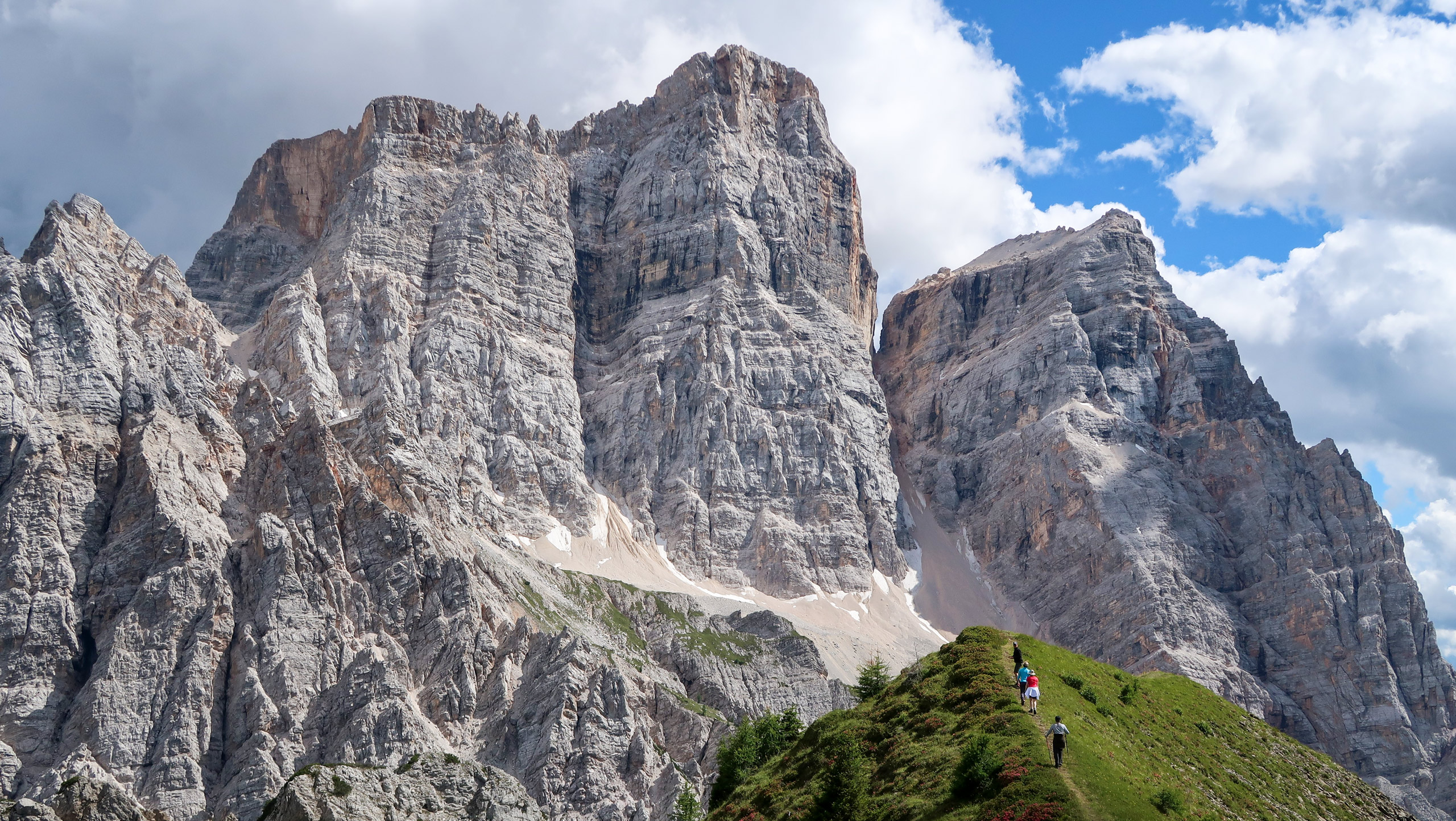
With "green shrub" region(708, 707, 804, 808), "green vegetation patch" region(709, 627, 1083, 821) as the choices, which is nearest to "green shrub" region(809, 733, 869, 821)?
"green vegetation patch" region(709, 627, 1083, 821)

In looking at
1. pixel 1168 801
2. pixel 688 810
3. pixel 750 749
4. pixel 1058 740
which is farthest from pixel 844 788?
pixel 688 810

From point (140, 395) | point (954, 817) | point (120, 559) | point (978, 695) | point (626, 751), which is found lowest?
point (954, 817)

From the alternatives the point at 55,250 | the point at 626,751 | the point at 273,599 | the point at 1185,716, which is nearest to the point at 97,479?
the point at 273,599

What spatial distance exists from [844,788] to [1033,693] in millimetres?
8471

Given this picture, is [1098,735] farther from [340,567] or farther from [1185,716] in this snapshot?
Answer: [340,567]

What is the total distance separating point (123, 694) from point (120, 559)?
19067mm

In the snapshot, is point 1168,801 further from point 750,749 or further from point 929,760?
Answer: point 750,749

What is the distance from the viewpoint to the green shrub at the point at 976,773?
45531mm

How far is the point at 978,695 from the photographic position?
52812 mm

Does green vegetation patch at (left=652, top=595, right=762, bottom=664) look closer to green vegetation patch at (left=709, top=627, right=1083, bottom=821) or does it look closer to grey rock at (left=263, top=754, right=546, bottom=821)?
grey rock at (left=263, top=754, right=546, bottom=821)

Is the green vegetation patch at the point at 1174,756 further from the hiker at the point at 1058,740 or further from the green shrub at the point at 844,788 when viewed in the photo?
the green shrub at the point at 844,788

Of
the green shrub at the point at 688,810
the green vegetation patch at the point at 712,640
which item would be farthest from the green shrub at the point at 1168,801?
the green vegetation patch at the point at 712,640

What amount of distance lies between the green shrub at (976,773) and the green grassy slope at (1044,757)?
0.24m

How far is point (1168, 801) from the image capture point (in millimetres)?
45250
